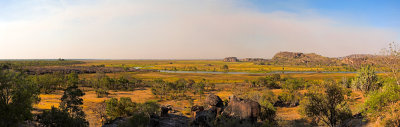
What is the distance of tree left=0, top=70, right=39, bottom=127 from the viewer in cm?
Answer: 1825

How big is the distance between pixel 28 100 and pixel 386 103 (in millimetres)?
37978

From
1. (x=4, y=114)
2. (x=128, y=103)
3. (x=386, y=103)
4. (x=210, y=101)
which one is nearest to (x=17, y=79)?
(x=4, y=114)

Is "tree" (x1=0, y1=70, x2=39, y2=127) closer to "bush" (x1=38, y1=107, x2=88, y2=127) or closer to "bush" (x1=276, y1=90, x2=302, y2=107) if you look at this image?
"bush" (x1=38, y1=107, x2=88, y2=127)

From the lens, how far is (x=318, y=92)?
80.9ft

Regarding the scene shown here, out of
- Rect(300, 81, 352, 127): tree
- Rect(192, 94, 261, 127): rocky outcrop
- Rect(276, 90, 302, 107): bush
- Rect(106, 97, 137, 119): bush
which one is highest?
Rect(300, 81, 352, 127): tree

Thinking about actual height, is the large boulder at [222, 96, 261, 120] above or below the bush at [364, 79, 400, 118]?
below

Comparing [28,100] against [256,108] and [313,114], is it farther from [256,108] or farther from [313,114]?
[313,114]

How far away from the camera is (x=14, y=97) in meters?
19.2

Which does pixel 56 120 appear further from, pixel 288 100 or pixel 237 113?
pixel 288 100

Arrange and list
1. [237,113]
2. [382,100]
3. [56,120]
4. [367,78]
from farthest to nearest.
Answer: [367,78]
[237,113]
[56,120]
[382,100]

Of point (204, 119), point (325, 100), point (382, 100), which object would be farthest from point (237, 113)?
point (382, 100)

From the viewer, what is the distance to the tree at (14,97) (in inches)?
719

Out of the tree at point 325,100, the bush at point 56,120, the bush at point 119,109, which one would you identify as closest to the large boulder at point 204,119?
the tree at point 325,100

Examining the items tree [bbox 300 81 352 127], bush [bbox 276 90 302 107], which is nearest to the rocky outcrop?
tree [bbox 300 81 352 127]
